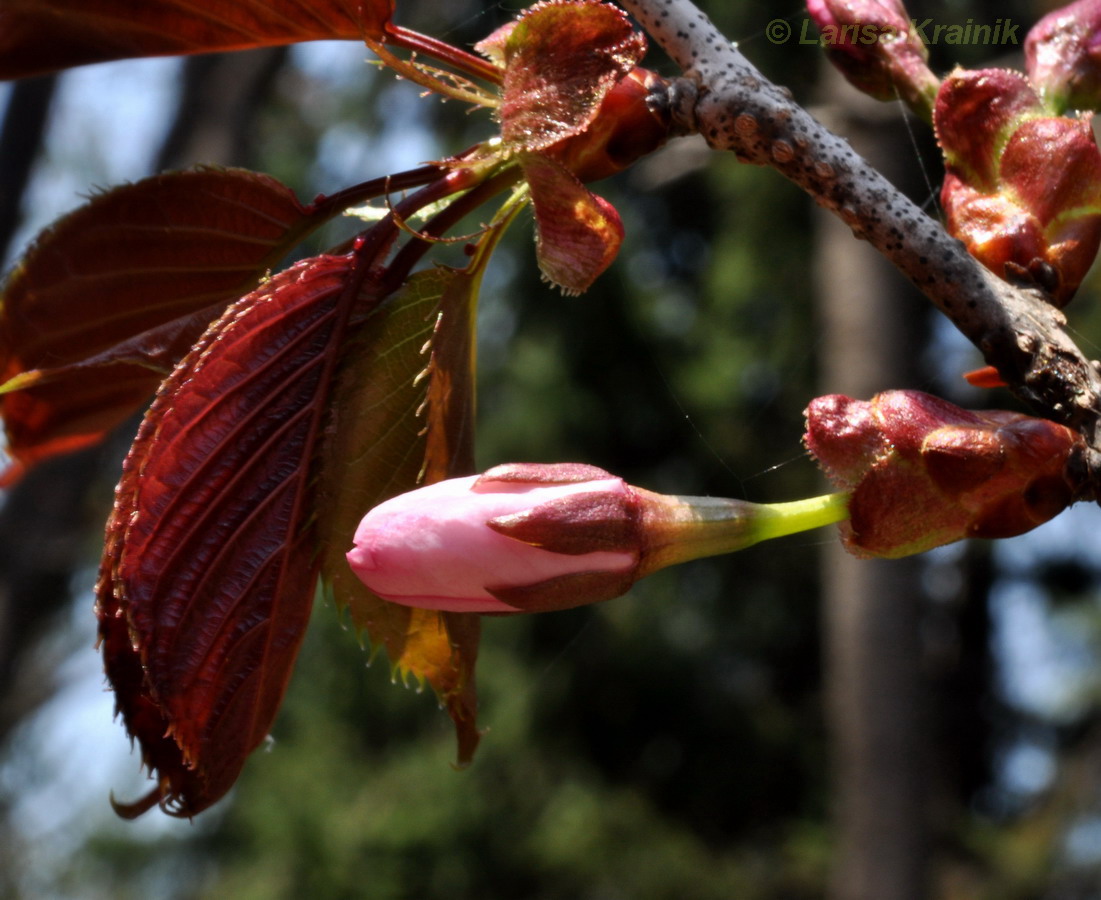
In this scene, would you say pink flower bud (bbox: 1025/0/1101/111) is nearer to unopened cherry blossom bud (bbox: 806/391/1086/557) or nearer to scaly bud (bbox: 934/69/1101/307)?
scaly bud (bbox: 934/69/1101/307)

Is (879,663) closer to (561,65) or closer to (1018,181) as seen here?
(1018,181)

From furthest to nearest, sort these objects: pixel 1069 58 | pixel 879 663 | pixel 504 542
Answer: pixel 879 663, pixel 1069 58, pixel 504 542

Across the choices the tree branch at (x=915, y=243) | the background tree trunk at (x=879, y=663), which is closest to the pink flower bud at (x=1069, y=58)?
the tree branch at (x=915, y=243)

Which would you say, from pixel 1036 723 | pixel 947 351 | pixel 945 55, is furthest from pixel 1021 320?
pixel 1036 723

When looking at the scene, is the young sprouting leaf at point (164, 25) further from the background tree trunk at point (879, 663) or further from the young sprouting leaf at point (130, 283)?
the background tree trunk at point (879, 663)

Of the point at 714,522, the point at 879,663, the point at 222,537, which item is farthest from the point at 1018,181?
the point at 879,663

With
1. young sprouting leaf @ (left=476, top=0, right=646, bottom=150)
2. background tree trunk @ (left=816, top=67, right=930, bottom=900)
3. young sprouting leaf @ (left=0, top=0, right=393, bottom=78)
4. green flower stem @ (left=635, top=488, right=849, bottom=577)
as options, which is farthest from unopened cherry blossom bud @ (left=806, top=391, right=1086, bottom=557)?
background tree trunk @ (left=816, top=67, right=930, bottom=900)
